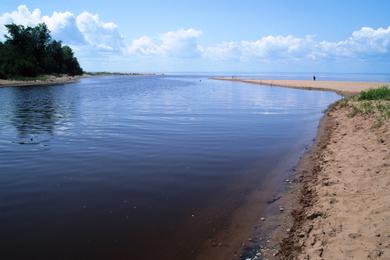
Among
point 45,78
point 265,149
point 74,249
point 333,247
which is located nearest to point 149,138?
point 265,149

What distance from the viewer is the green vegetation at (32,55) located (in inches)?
3853

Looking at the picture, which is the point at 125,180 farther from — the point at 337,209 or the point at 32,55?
the point at 32,55

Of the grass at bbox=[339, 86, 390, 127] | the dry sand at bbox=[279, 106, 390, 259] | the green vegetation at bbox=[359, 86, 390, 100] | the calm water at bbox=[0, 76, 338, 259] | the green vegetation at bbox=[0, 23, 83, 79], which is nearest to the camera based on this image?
the dry sand at bbox=[279, 106, 390, 259]

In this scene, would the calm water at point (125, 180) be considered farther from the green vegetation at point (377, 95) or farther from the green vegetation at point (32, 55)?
the green vegetation at point (32, 55)

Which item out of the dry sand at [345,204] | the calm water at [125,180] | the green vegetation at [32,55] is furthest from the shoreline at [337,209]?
the green vegetation at [32,55]

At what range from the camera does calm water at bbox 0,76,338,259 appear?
860 cm

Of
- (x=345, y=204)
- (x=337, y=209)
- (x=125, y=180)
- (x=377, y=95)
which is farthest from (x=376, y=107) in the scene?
(x=125, y=180)

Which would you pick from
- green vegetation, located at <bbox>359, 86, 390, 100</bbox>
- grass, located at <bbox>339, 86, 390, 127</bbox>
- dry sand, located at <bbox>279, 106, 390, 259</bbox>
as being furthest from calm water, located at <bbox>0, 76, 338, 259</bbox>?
green vegetation, located at <bbox>359, 86, 390, 100</bbox>

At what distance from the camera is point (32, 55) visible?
117 metres

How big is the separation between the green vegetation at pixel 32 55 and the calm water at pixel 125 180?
3194 inches

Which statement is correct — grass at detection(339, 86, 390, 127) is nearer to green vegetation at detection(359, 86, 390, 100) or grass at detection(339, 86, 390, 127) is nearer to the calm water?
green vegetation at detection(359, 86, 390, 100)

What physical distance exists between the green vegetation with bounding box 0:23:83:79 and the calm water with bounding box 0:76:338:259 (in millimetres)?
81126

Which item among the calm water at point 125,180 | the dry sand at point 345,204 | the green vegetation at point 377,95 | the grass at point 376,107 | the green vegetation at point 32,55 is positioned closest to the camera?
the dry sand at point 345,204

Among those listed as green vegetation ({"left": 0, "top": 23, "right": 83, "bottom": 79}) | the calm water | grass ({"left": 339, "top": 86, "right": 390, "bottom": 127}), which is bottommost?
the calm water
